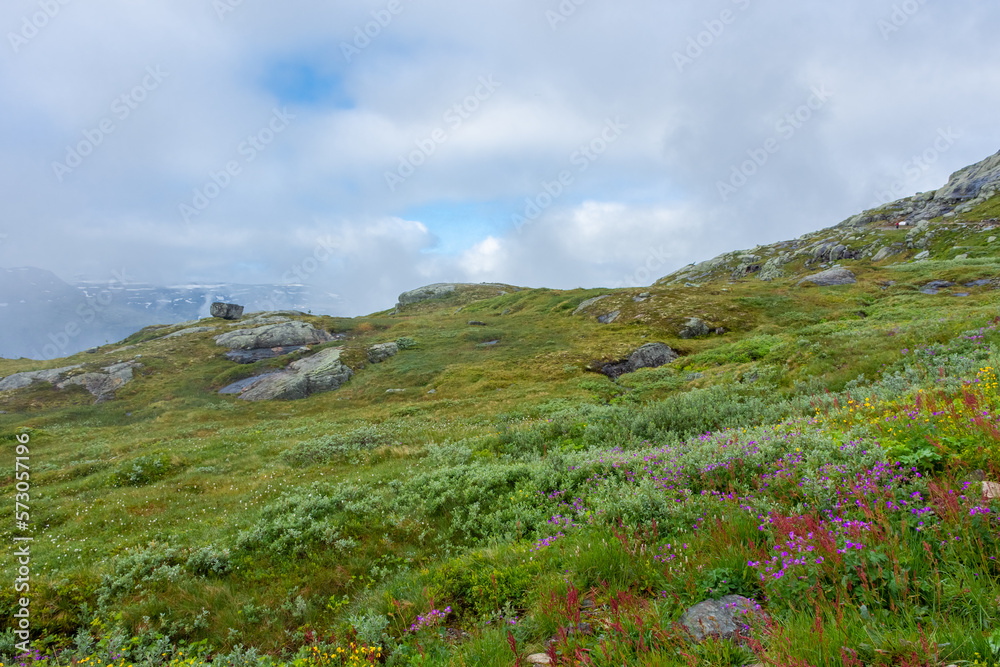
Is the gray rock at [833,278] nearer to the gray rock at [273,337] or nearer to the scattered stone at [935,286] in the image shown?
the scattered stone at [935,286]

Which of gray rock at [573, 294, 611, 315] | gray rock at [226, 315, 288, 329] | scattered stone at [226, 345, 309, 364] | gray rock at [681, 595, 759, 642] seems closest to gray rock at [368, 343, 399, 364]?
scattered stone at [226, 345, 309, 364]

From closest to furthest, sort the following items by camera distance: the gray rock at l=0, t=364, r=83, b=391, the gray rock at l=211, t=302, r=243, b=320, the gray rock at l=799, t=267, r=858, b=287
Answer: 1. the gray rock at l=0, t=364, r=83, b=391
2. the gray rock at l=799, t=267, r=858, b=287
3. the gray rock at l=211, t=302, r=243, b=320

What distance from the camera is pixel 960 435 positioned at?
18.9 feet

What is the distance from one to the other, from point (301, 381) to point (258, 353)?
1621cm

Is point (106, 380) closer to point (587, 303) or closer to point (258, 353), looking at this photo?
point (258, 353)

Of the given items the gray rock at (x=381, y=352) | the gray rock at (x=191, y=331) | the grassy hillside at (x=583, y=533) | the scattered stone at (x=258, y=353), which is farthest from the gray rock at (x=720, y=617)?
the gray rock at (x=191, y=331)

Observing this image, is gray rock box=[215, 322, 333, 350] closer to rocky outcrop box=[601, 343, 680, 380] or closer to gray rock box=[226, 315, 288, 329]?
gray rock box=[226, 315, 288, 329]

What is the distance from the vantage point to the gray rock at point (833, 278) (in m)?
55.7

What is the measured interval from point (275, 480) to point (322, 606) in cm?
923

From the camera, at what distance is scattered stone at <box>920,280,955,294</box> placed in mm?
41591

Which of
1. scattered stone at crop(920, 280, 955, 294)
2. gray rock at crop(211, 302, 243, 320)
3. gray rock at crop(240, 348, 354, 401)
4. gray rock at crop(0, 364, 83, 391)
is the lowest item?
gray rock at crop(240, 348, 354, 401)

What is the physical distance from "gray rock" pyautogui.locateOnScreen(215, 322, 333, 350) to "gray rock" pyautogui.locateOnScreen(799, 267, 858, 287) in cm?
6698

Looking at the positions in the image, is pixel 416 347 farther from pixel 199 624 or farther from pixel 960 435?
pixel 960 435

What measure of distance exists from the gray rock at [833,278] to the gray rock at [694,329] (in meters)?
24.7
